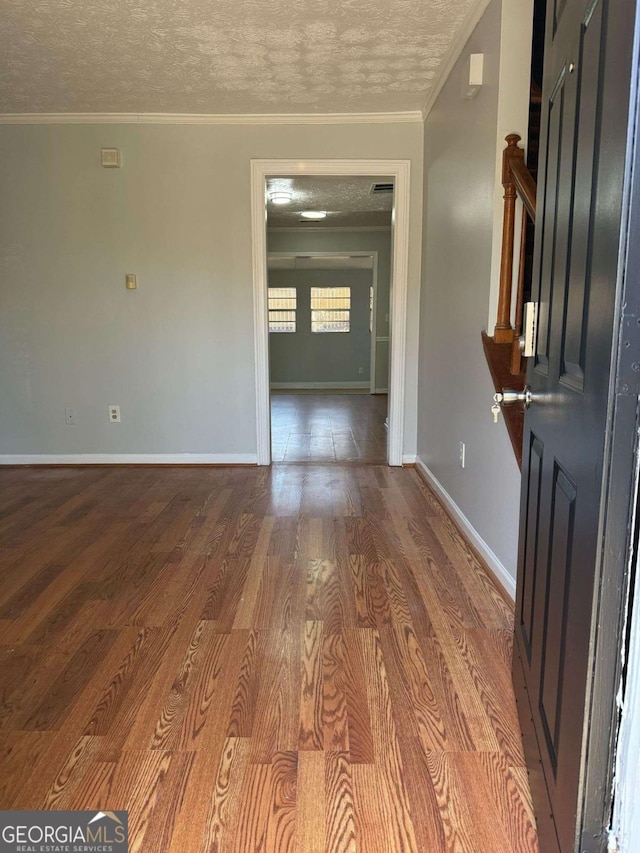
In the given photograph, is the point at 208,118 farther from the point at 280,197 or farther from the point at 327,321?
the point at 327,321

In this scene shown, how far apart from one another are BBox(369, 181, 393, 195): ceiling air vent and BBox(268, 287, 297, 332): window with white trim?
168 inches

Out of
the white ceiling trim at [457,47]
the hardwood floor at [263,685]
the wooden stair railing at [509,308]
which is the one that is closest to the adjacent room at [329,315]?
the white ceiling trim at [457,47]

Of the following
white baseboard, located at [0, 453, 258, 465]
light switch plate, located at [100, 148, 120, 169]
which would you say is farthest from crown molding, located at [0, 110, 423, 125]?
white baseboard, located at [0, 453, 258, 465]

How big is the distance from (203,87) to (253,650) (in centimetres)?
317

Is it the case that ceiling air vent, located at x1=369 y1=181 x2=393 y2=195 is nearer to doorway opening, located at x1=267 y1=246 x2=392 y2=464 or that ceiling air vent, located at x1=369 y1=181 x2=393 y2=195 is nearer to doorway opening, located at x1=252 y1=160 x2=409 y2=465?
doorway opening, located at x1=252 y1=160 x2=409 y2=465

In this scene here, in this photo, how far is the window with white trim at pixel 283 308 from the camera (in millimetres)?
9836

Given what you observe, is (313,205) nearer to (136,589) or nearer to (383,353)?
(383,353)

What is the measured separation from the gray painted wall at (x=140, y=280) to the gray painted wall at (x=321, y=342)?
5.79 metres

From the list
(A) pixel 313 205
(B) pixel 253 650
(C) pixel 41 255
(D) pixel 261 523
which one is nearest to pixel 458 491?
(D) pixel 261 523

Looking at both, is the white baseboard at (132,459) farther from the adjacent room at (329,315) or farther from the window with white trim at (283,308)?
the window with white trim at (283,308)

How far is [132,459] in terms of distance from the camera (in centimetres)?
418

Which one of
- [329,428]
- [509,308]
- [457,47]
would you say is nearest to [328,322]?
[329,428]

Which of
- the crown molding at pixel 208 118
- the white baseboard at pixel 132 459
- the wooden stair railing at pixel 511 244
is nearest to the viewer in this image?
→ the wooden stair railing at pixel 511 244

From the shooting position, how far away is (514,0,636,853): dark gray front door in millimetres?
719
